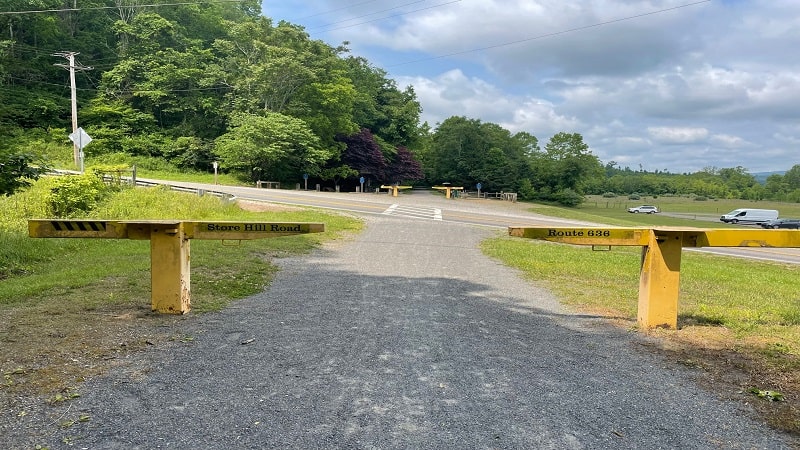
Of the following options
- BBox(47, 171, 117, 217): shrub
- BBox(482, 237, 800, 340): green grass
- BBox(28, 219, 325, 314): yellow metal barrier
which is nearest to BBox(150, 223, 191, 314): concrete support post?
BBox(28, 219, 325, 314): yellow metal barrier

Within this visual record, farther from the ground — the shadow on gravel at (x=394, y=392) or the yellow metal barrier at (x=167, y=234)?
the yellow metal barrier at (x=167, y=234)

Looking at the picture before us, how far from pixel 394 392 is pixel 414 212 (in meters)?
22.6

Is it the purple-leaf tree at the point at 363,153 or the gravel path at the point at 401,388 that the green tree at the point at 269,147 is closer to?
the purple-leaf tree at the point at 363,153

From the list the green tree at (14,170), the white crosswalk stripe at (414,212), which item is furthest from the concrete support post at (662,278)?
the white crosswalk stripe at (414,212)

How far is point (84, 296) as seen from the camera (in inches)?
238

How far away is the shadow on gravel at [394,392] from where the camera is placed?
2.82 meters

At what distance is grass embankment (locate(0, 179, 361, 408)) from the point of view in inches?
147

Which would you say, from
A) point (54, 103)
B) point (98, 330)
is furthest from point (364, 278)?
point (54, 103)

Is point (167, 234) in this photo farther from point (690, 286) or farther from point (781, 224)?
point (781, 224)

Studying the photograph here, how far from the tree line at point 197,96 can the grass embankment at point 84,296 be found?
28191mm

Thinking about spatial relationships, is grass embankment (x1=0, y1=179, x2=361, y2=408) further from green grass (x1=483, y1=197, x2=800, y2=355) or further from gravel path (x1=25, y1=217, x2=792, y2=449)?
green grass (x1=483, y1=197, x2=800, y2=355)

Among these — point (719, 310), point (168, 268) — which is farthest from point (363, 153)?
point (168, 268)

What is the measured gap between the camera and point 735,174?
414ft

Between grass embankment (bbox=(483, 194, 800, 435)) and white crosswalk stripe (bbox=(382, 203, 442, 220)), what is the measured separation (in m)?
10.2
